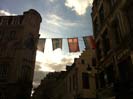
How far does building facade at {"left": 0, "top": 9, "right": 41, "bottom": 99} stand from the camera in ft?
117

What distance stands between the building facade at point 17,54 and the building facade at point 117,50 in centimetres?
1817

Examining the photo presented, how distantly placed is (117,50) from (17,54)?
28.7 m

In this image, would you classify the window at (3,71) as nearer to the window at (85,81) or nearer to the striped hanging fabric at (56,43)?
the window at (85,81)

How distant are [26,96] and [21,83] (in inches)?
119

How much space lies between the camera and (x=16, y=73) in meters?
Answer: 36.9

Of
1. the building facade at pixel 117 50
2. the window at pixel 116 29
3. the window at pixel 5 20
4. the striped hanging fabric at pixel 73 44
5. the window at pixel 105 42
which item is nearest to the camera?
the building facade at pixel 117 50

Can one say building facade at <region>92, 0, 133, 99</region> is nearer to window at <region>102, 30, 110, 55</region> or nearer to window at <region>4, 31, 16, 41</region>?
window at <region>102, 30, 110, 55</region>

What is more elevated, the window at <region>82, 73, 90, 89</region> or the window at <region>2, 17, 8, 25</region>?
the window at <region>2, 17, 8, 25</region>

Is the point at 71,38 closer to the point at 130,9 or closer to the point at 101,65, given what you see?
the point at 101,65

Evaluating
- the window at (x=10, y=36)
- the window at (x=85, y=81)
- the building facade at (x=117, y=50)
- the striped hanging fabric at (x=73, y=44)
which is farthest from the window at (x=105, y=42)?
the window at (x=10, y=36)

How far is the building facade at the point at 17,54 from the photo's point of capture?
117 feet

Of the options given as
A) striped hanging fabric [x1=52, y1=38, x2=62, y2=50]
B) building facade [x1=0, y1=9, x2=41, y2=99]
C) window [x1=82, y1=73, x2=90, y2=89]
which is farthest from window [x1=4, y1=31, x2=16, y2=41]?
striped hanging fabric [x1=52, y1=38, x2=62, y2=50]

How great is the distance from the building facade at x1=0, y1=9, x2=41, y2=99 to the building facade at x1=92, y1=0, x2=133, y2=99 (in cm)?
1817

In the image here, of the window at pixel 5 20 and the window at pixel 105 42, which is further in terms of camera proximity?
the window at pixel 5 20
